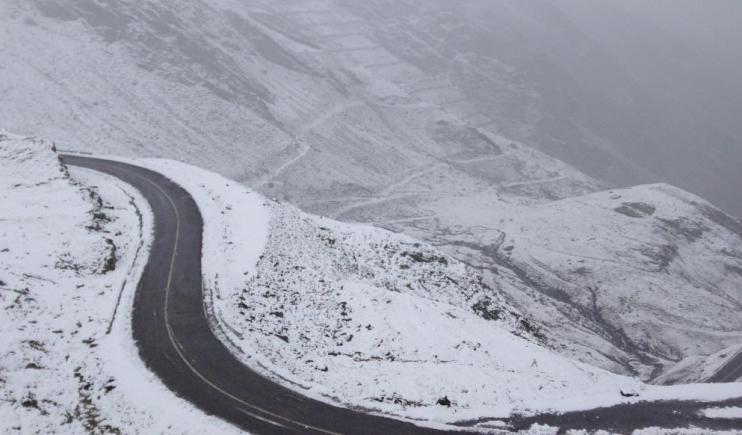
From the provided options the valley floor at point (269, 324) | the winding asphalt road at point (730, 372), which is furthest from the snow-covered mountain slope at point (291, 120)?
the valley floor at point (269, 324)

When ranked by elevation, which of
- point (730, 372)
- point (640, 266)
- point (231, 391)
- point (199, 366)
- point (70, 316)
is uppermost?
point (730, 372)

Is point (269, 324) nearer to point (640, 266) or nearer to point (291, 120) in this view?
point (640, 266)

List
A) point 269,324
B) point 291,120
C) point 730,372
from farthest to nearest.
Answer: point 291,120 → point 730,372 → point 269,324

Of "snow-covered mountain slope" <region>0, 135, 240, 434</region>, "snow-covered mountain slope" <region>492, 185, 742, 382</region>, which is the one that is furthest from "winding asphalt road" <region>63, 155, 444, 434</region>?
"snow-covered mountain slope" <region>492, 185, 742, 382</region>

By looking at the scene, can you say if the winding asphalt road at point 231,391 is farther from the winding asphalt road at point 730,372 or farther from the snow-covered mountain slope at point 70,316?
the winding asphalt road at point 730,372

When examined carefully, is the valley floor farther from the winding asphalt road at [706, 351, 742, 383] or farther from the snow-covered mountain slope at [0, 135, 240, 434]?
the winding asphalt road at [706, 351, 742, 383]

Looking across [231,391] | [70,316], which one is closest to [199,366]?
[231,391]

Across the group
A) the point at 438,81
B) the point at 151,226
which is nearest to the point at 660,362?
the point at 151,226

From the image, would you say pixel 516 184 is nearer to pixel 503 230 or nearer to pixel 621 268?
pixel 503 230
